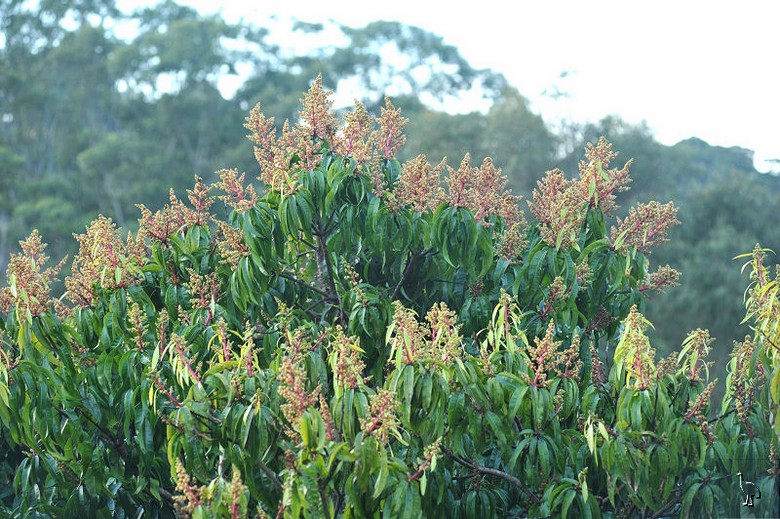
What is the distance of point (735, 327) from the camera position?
78.1 ft

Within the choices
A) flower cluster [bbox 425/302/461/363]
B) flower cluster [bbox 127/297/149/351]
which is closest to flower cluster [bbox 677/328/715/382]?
flower cluster [bbox 425/302/461/363]

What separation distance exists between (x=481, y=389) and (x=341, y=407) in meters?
0.63

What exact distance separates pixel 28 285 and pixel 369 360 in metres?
1.53

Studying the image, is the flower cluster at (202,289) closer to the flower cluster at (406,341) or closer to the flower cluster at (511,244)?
the flower cluster at (406,341)

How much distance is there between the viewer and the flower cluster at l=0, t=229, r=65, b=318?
488 centimetres

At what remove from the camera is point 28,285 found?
16.2 feet

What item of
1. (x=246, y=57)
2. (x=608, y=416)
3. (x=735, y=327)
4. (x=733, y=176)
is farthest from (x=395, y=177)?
(x=246, y=57)

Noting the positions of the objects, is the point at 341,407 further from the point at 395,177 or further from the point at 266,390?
the point at 395,177

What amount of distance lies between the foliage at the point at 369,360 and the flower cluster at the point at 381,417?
1 centimetres

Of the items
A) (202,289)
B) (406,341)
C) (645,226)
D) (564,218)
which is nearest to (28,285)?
(202,289)

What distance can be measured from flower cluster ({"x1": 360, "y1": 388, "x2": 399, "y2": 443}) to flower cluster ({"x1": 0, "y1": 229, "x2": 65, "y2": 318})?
176 cm

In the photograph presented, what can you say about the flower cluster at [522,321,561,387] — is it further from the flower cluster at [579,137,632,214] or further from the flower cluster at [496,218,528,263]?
the flower cluster at [579,137,632,214]

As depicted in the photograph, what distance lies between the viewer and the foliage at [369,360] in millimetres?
4098

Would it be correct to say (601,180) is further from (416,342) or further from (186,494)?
(186,494)
